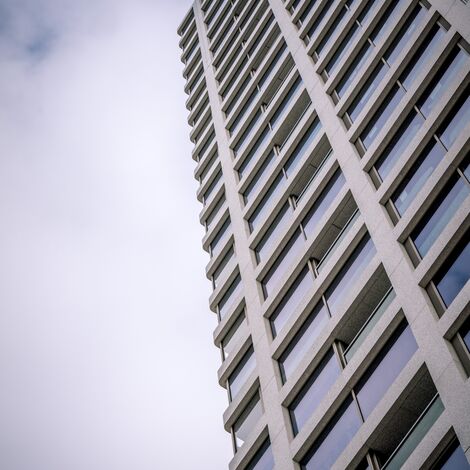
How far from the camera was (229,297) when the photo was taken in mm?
28750

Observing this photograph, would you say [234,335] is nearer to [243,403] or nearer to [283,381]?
[243,403]

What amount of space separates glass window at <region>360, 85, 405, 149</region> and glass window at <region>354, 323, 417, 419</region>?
816cm

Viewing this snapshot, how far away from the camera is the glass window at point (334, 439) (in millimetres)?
18266

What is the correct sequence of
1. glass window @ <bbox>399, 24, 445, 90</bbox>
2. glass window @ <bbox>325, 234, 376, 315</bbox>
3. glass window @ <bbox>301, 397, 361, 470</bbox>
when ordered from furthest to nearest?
glass window @ <bbox>399, 24, 445, 90</bbox>, glass window @ <bbox>325, 234, 376, 315</bbox>, glass window @ <bbox>301, 397, 361, 470</bbox>

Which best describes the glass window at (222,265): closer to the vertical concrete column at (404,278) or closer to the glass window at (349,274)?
the vertical concrete column at (404,278)

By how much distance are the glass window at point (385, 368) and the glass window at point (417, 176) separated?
4103 millimetres

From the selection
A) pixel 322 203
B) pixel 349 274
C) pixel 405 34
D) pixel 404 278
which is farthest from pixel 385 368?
pixel 405 34

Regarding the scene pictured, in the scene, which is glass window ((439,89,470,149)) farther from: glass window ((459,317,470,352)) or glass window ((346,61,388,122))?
glass window ((459,317,470,352))

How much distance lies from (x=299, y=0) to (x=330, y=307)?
21.0 metres

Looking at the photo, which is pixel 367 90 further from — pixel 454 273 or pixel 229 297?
pixel 454 273

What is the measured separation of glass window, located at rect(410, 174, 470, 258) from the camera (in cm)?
1848

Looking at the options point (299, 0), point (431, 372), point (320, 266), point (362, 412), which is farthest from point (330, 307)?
point (299, 0)

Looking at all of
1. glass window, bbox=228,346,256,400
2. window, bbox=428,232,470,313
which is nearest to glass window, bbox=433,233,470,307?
window, bbox=428,232,470,313

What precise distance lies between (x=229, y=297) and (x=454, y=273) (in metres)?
12.8
